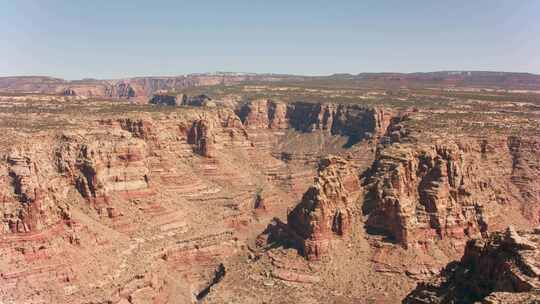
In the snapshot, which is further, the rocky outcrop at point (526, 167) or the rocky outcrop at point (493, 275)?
the rocky outcrop at point (526, 167)

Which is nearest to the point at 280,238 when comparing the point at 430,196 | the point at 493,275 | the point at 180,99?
the point at 430,196

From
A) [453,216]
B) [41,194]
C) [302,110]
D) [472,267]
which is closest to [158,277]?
[41,194]

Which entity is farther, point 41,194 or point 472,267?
point 41,194

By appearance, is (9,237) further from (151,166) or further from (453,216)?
(453,216)

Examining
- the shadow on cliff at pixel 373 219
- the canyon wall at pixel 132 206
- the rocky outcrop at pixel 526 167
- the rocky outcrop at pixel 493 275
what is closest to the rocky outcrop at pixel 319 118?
the canyon wall at pixel 132 206

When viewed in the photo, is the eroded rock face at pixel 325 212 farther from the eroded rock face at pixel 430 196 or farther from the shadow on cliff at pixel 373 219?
the eroded rock face at pixel 430 196

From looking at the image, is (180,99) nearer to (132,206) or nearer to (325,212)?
(132,206)
